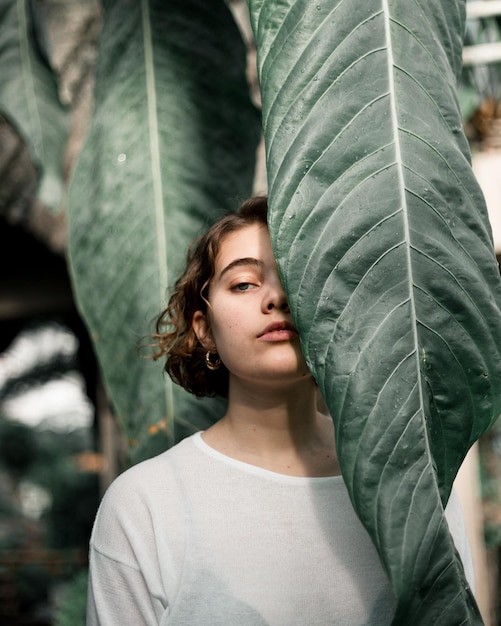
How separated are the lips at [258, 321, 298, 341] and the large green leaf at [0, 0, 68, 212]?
0.47 metres

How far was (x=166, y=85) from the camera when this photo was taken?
41.7 inches

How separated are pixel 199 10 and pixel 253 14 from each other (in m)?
0.44

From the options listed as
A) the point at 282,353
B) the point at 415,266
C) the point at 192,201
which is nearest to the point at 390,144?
the point at 415,266

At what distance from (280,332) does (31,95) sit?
651 mm

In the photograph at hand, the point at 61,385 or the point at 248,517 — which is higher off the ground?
the point at 248,517

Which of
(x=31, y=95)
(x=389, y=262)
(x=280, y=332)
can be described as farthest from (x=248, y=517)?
(x=31, y=95)

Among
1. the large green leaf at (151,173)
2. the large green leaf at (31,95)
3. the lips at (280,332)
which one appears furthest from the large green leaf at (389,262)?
the large green leaf at (31,95)

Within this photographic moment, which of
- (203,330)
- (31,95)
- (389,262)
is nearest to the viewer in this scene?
(389,262)

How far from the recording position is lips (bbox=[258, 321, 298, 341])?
2.42 ft

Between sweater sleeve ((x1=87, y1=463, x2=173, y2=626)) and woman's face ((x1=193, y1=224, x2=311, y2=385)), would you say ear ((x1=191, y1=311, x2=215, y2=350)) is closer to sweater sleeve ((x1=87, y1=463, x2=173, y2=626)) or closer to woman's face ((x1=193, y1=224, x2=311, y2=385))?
woman's face ((x1=193, y1=224, x2=311, y2=385))

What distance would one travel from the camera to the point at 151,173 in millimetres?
1026

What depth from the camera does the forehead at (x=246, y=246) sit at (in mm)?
794

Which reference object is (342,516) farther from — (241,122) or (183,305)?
(241,122)

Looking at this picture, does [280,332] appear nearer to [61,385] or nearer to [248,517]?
[248,517]
